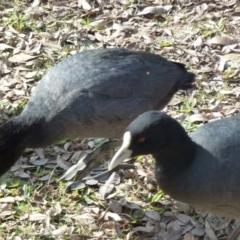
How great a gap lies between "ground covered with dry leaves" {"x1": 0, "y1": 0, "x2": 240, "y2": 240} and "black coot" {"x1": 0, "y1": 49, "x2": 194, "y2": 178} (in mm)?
494

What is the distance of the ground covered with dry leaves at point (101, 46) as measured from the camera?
5383 millimetres

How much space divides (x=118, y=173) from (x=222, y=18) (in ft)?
9.76

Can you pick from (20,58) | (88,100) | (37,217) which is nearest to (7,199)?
(37,217)

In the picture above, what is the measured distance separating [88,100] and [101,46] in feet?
7.65

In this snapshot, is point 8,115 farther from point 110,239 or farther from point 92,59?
point 110,239

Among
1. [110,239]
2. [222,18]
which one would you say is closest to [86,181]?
[110,239]

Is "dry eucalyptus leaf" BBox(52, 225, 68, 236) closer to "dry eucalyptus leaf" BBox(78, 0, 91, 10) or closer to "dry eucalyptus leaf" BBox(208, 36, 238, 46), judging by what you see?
"dry eucalyptus leaf" BBox(208, 36, 238, 46)

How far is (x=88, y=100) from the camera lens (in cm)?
542

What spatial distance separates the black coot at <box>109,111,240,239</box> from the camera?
4418 mm

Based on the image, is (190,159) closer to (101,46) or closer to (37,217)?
(37,217)

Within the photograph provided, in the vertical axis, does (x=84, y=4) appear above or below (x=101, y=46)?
above

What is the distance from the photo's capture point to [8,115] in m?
6.62

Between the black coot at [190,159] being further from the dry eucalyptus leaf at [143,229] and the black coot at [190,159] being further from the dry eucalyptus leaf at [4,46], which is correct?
the dry eucalyptus leaf at [4,46]

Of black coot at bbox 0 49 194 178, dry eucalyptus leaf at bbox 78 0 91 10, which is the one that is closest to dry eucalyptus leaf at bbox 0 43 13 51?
dry eucalyptus leaf at bbox 78 0 91 10
